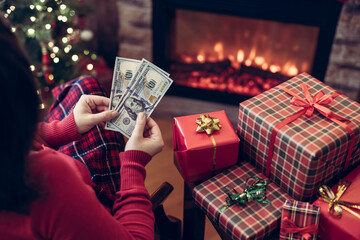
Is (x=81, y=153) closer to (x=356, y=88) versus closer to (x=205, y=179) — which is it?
(x=205, y=179)

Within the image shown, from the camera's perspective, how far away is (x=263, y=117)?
1.10 m

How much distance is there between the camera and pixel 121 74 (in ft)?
4.11

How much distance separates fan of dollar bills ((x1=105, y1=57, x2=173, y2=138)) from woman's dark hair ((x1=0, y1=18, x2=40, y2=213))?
50 centimetres

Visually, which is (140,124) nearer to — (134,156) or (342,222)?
(134,156)

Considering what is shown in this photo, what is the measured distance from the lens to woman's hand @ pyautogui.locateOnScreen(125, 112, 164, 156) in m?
1.07

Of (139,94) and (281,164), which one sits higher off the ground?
(139,94)

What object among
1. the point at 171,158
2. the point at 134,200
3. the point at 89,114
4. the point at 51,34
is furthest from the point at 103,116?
the point at 51,34

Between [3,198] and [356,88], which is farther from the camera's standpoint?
[356,88]

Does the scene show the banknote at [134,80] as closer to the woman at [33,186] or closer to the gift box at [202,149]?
the gift box at [202,149]

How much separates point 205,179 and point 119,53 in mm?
1833

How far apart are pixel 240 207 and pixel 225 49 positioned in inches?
73.7

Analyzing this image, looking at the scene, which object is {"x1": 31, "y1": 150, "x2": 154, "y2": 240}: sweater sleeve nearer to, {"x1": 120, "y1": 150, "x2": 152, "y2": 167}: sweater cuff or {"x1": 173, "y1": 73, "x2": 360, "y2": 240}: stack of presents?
{"x1": 120, "y1": 150, "x2": 152, "y2": 167}: sweater cuff

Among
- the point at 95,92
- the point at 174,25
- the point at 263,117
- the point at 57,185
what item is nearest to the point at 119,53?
the point at 174,25

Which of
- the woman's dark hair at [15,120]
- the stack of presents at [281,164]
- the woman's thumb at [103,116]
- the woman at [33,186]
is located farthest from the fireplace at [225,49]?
the woman's dark hair at [15,120]
